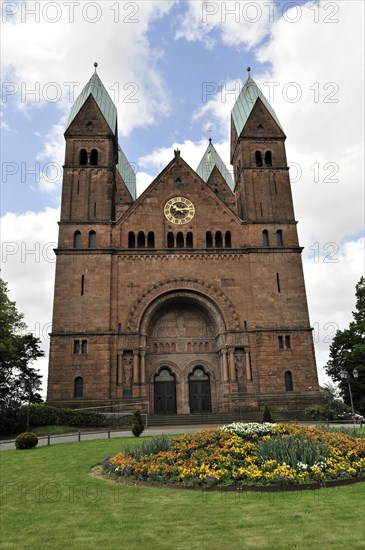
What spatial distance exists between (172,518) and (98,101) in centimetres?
4094

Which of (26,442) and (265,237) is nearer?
(26,442)

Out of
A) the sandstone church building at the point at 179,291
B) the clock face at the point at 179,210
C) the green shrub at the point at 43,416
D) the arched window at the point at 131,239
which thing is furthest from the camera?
the clock face at the point at 179,210

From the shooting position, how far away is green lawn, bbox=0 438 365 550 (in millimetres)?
7227

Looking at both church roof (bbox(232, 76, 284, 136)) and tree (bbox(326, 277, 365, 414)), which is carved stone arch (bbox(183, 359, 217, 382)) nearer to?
tree (bbox(326, 277, 365, 414))

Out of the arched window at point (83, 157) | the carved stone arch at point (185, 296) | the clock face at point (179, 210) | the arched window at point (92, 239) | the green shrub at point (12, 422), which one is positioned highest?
the arched window at point (83, 157)

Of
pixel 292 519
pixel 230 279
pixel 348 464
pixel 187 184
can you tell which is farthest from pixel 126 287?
pixel 292 519

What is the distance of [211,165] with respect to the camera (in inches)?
2331

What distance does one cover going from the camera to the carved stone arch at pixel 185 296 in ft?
118

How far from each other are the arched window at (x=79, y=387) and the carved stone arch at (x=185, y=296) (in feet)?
17.4

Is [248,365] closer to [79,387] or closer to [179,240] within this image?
[179,240]

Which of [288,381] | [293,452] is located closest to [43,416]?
[288,381]

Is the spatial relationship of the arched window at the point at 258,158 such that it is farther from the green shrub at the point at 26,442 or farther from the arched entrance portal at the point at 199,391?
the green shrub at the point at 26,442

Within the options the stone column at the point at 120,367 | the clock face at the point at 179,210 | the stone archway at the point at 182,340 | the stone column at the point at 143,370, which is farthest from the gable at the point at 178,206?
the stone column at the point at 120,367

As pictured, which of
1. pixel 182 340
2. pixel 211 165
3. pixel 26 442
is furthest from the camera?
pixel 211 165
